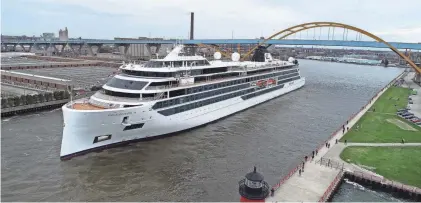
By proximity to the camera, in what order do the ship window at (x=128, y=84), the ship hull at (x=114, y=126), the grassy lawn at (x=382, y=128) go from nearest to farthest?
the ship hull at (x=114, y=126) < the ship window at (x=128, y=84) < the grassy lawn at (x=382, y=128)

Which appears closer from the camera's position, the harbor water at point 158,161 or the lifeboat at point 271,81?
the harbor water at point 158,161

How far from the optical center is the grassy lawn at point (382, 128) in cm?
3393

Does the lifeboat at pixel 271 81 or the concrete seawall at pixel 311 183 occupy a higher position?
the lifeboat at pixel 271 81

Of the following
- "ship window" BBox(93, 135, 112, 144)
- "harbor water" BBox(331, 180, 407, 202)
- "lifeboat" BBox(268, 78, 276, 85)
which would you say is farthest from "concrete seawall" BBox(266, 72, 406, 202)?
"lifeboat" BBox(268, 78, 276, 85)

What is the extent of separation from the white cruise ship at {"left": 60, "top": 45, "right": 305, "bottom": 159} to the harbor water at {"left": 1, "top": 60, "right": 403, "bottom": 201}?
49.8 inches

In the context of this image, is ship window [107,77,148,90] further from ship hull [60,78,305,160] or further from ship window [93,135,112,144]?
ship window [93,135,112,144]

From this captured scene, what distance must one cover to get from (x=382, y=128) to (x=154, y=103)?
26719 mm

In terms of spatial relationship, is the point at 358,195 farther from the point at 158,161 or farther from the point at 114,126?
the point at 114,126

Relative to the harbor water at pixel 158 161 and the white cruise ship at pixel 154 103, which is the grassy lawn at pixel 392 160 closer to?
the harbor water at pixel 158 161

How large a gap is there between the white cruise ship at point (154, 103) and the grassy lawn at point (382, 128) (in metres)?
15.5

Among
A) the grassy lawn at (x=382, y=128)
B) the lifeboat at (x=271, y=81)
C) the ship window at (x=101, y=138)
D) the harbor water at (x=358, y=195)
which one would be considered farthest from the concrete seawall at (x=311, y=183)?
the lifeboat at (x=271, y=81)

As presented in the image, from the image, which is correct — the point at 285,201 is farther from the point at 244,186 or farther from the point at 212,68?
the point at 212,68

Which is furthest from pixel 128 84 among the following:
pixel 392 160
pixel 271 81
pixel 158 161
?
pixel 271 81

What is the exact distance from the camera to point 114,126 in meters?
28.3
